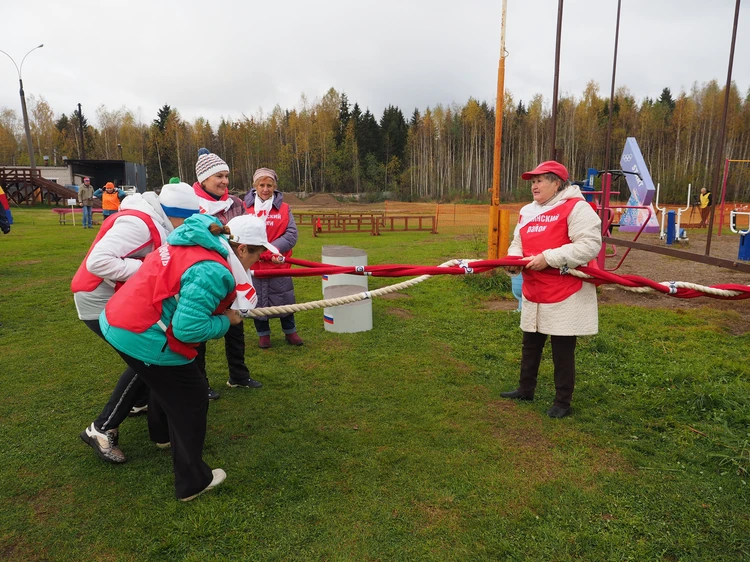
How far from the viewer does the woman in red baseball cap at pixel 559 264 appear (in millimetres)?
3639

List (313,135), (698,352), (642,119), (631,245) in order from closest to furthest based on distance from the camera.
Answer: (698,352)
(631,245)
(642,119)
(313,135)

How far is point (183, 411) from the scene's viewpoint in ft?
9.41

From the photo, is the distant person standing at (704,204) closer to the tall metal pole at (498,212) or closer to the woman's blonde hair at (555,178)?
the tall metal pole at (498,212)

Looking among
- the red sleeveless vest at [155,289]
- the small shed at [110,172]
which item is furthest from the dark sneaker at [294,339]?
the small shed at [110,172]

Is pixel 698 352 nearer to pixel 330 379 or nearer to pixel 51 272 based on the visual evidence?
pixel 330 379

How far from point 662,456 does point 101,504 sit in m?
3.65

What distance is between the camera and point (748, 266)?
4.61 m

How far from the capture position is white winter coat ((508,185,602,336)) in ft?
11.8

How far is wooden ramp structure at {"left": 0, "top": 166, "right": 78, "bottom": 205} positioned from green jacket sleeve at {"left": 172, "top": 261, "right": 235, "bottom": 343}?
39.4m

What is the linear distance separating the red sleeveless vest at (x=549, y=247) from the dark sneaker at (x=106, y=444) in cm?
325

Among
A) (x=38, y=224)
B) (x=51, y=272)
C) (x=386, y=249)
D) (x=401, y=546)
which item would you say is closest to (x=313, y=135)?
(x=38, y=224)

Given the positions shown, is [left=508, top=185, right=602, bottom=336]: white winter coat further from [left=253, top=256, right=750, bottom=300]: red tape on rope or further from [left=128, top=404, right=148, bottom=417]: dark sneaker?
[left=128, top=404, right=148, bottom=417]: dark sneaker

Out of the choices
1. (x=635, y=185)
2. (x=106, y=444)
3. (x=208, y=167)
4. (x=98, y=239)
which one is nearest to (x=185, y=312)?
(x=98, y=239)

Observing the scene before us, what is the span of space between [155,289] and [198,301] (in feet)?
0.89
